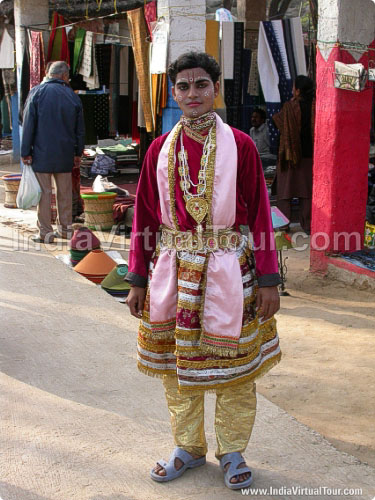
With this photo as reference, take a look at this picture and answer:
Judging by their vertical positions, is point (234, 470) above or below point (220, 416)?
below

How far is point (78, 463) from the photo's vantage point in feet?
10.0

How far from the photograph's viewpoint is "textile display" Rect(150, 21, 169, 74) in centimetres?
693

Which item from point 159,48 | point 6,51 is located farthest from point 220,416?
point 6,51

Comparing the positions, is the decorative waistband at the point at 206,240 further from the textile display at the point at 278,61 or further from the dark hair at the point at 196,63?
the textile display at the point at 278,61

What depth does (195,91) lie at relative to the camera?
2719 mm

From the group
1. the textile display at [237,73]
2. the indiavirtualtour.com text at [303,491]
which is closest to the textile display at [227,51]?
the textile display at [237,73]

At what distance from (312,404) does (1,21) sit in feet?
43.0

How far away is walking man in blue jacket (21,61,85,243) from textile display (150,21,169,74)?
4.17 feet

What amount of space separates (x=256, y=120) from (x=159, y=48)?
11.8 ft

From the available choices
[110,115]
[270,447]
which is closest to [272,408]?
[270,447]

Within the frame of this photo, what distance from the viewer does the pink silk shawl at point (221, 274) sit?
2709mm

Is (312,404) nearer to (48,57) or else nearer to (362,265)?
(362,265)

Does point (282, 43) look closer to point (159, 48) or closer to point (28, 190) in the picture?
point (159, 48)

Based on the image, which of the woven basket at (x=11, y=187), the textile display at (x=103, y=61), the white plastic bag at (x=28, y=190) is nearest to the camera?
the white plastic bag at (x=28, y=190)
